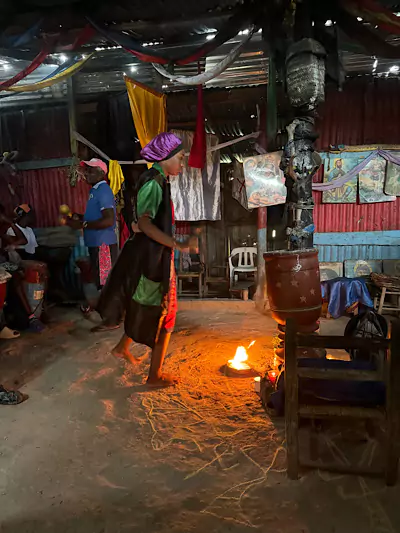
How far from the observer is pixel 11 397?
Answer: 3.77 m

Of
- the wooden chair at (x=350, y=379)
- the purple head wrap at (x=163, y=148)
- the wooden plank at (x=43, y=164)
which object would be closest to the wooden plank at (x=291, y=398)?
the wooden chair at (x=350, y=379)

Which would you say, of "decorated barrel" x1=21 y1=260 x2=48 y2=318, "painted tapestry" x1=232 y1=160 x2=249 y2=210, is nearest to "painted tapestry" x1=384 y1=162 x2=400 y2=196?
"painted tapestry" x1=232 y1=160 x2=249 y2=210

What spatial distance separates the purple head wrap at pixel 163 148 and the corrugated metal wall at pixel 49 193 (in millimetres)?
5360

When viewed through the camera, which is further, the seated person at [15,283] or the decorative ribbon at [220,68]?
the seated person at [15,283]

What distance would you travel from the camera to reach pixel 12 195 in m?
8.24

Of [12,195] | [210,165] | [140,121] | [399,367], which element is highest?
[140,121]

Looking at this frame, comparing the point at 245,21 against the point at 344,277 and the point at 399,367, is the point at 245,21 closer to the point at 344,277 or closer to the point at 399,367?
the point at 399,367

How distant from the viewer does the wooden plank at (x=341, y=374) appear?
237 cm

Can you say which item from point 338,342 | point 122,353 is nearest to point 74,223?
point 122,353

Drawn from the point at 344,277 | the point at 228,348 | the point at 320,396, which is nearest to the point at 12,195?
the point at 228,348

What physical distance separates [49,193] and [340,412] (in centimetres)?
814

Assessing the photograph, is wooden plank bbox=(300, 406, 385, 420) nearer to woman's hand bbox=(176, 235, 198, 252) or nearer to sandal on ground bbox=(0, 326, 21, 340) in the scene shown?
woman's hand bbox=(176, 235, 198, 252)

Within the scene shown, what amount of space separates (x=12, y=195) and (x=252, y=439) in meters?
7.56

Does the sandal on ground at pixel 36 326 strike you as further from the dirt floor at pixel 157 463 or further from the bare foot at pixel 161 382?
the bare foot at pixel 161 382
